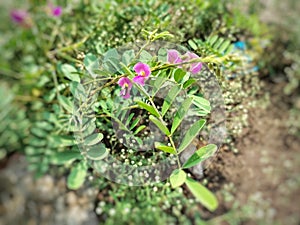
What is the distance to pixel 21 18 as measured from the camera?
137 centimetres

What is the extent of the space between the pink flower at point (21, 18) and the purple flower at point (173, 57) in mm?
791

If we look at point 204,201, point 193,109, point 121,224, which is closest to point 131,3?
point 193,109

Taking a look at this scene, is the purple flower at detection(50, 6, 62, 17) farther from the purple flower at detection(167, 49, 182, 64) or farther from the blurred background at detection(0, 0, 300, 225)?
the purple flower at detection(167, 49, 182, 64)

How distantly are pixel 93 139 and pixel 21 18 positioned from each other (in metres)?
0.80

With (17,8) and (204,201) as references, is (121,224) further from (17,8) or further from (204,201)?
(17,8)

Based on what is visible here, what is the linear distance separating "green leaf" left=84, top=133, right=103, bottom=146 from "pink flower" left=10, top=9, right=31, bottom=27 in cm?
74

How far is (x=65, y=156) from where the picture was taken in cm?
77

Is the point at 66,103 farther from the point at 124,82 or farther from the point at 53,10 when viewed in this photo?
the point at 53,10

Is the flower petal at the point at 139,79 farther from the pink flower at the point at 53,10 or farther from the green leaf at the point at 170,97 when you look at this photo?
the pink flower at the point at 53,10

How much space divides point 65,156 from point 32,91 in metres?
0.41

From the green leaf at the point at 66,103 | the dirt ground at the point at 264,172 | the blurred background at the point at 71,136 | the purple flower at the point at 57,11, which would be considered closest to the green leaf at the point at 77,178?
the blurred background at the point at 71,136

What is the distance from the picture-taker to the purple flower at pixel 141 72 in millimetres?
720

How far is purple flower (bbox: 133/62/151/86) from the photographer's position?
72cm

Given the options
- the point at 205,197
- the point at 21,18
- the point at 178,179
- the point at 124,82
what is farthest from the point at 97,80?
the point at 21,18
